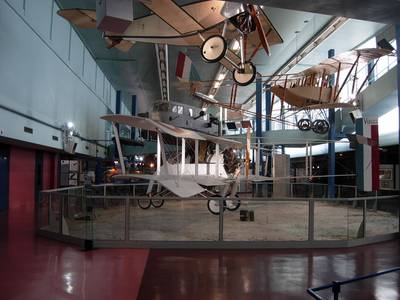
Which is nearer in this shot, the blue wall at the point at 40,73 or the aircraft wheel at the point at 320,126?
the blue wall at the point at 40,73

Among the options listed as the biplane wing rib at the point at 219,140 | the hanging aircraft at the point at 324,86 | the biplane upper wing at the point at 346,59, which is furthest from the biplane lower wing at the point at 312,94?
the biplane wing rib at the point at 219,140

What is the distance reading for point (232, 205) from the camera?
810 centimetres

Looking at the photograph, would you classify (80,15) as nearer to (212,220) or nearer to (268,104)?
(212,220)

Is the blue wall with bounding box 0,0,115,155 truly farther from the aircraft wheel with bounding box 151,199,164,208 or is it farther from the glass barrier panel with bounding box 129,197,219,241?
the aircraft wheel with bounding box 151,199,164,208

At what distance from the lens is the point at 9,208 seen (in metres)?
13.8

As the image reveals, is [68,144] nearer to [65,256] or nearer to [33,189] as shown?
[33,189]

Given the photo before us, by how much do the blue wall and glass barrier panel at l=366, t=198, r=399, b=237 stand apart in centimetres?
1025

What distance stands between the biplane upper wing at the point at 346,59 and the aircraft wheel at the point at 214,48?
5.98 meters

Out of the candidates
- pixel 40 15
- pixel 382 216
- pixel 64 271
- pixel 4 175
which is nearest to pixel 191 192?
pixel 64 271

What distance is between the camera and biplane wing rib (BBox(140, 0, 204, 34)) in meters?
6.71

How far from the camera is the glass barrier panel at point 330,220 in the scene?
795 cm

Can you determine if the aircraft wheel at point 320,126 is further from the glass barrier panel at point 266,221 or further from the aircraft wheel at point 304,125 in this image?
the glass barrier panel at point 266,221

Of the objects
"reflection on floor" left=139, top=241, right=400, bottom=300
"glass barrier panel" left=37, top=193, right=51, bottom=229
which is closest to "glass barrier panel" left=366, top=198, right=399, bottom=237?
"reflection on floor" left=139, top=241, right=400, bottom=300

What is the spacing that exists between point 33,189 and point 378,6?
1626 cm
